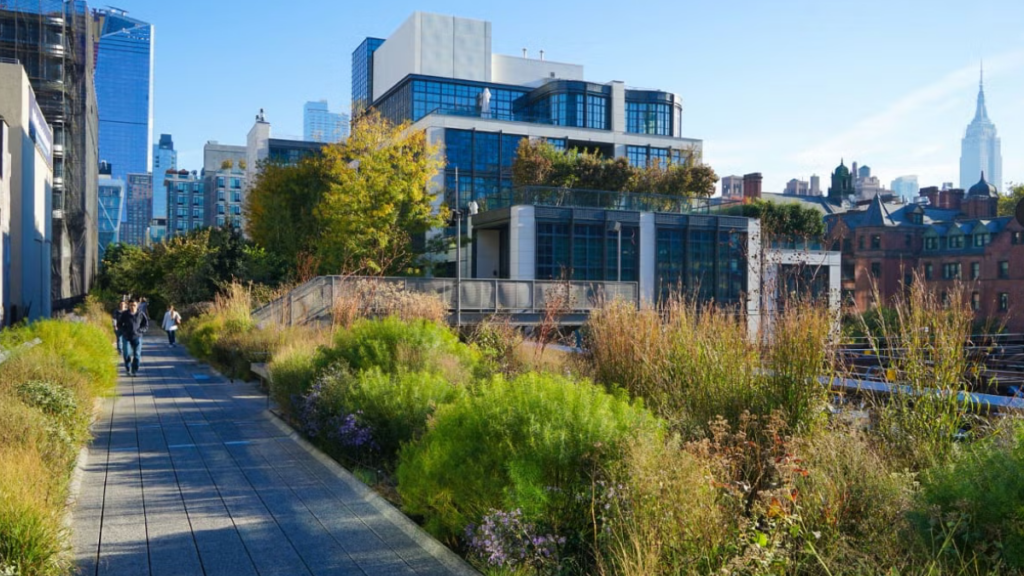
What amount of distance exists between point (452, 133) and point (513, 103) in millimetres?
12610

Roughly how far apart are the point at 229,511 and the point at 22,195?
2807 cm

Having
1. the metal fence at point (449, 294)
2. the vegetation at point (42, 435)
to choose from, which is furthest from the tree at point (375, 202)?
the vegetation at point (42, 435)

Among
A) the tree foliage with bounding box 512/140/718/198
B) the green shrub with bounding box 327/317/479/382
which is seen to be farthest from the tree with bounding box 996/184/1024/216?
the green shrub with bounding box 327/317/479/382

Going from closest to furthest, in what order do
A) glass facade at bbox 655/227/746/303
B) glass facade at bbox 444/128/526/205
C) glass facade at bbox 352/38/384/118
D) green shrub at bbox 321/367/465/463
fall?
green shrub at bbox 321/367/465/463 < glass facade at bbox 655/227/746/303 < glass facade at bbox 444/128/526/205 < glass facade at bbox 352/38/384/118

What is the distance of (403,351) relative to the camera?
9.86 metres

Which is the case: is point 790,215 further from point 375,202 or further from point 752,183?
point 375,202

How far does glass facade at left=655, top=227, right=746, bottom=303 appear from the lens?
38406 millimetres

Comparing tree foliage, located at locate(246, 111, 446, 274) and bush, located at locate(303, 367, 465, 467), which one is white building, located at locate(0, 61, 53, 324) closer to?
tree foliage, located at locate(246, 111, 446, 274)

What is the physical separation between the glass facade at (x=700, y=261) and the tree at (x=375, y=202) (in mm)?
11171

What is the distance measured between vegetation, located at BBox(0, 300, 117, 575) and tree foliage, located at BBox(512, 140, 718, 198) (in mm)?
29170

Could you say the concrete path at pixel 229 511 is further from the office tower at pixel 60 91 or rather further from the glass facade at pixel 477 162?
the office tower at pixel 60 91

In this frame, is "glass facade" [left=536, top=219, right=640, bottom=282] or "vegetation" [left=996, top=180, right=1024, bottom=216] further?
"vegetation" [left=996, top=180, right=1024, bottom=216]

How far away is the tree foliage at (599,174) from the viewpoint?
4119 centimetres

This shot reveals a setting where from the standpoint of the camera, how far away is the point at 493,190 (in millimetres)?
44375
